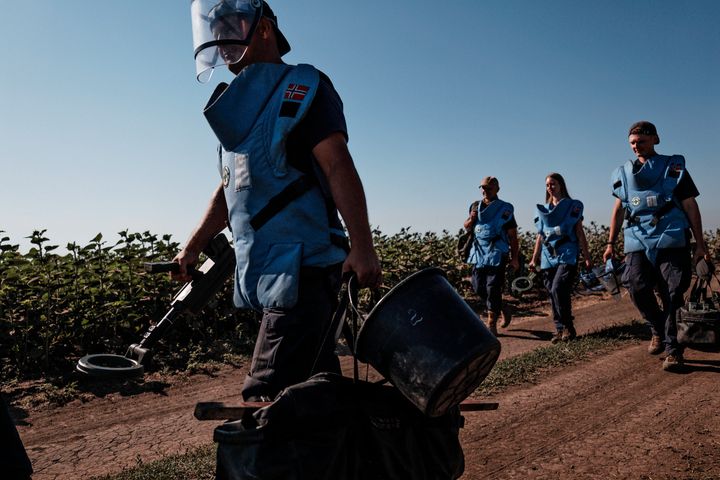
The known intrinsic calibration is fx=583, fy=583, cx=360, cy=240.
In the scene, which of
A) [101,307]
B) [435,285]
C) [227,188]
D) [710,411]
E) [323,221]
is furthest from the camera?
[101,307]

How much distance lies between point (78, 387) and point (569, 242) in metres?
5.61

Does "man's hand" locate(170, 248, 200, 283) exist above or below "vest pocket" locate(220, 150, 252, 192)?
below

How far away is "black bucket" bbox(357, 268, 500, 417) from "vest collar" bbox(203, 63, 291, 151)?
87 cm

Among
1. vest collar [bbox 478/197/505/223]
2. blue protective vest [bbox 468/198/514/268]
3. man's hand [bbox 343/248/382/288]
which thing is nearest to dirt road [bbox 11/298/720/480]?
man's hand [bbox 343/248/382/288]

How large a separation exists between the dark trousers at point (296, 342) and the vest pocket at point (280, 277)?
3 cm

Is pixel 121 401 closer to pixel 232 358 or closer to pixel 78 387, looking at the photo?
pixel 78 387

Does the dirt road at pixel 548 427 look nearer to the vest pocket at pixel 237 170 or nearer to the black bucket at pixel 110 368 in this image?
the black bucket at pixel 110 368

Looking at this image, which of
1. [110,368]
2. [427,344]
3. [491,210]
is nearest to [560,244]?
[491,210]

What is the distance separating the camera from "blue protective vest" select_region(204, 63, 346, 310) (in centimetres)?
211

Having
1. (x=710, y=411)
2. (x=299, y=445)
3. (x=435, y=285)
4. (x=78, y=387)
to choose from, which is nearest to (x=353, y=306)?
(x=435, y=285)

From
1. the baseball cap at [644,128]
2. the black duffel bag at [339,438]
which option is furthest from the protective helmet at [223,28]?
the baseball cap at [644,128]

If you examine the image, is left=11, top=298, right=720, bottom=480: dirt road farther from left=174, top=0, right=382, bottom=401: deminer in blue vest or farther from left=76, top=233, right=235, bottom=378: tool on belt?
left=174, top=0, right=382, bottom=401: deminer in blue vest

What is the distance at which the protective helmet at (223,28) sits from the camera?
229 cm

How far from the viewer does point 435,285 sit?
1922mm
